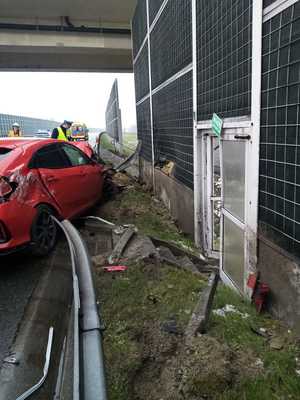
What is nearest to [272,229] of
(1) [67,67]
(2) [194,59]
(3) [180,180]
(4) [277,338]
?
(4) [277,338]

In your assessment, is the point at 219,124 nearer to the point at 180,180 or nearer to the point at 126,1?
the point at 180,180

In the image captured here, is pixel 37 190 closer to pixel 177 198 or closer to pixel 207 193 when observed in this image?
pixel 207 193

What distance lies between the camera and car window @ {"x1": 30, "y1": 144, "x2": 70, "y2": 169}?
5496 millimetres

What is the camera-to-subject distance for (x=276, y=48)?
3.16 metres

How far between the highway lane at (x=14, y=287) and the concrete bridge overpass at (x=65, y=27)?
13.5m

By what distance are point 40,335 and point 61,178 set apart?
3.18 meters

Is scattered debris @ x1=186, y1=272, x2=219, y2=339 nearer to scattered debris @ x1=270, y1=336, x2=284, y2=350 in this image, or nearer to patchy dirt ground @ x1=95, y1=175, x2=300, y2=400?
patchy dirt ground @ x1=95, y1=175, x2=300, y2=400

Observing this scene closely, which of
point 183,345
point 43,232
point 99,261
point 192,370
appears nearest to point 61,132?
point 43,232

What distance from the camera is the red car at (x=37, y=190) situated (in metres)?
4.55

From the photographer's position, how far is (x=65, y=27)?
1711cm

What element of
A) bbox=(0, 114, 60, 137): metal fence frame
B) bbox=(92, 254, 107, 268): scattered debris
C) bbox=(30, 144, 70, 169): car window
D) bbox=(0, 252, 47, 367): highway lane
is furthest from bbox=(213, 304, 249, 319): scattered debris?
bbox=(0, 114, 60, 137): metal fence frame

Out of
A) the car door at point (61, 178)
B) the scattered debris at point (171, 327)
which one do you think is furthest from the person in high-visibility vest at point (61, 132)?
the scattered debris at point (171, 327)

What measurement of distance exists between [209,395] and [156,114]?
8.63 m

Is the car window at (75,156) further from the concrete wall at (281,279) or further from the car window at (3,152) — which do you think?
the concrete wall at (281,279)
